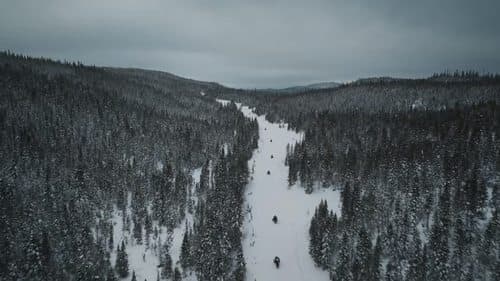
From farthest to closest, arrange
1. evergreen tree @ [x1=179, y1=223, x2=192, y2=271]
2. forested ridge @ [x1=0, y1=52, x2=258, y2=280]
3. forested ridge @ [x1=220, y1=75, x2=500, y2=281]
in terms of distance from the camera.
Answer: evergreen tree @ [x1=179, y1=223, x2=192, y2=271] < forested ridge @ [x1=0, y1=52, x2=258, y2=280] < forested ridge @ [x1=220, y1=75, x2=500, y2=281]

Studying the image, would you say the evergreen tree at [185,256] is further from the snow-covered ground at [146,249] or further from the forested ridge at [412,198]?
the forested ridge at [412,198]

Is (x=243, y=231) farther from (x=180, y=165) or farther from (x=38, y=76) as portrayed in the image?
(x=38, y=76)

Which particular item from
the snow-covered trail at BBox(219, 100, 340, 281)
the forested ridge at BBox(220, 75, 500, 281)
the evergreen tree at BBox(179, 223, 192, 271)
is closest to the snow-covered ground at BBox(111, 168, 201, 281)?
the evergreen tree at BBox(179, 223, 192, 271)

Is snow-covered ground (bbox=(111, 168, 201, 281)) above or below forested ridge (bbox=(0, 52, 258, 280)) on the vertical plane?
below

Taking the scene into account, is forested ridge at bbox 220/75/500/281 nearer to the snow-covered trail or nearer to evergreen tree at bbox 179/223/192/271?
the snow-covered trail

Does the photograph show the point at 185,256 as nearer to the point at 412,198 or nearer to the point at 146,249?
the point at 146,249
